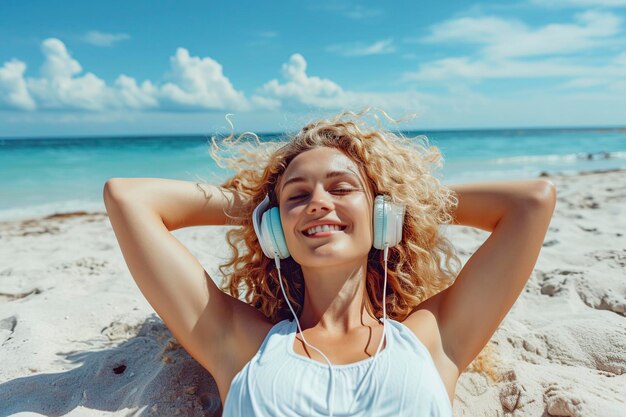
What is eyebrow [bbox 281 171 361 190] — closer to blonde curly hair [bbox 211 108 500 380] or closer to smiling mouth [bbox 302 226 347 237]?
blonde curly hair [bbox 211 108 500 380]

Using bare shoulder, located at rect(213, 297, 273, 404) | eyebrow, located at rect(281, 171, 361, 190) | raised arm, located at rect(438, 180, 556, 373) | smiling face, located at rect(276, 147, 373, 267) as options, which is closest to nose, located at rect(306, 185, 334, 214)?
smiling face, located at rect(276, 147, 373, 267)

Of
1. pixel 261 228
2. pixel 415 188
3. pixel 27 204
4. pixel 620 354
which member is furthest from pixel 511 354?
pixel 27 204

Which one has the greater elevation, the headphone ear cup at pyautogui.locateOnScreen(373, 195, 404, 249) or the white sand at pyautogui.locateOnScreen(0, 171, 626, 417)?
the headphone ear cup at pyautogui.locateOnScreen(373, 195, 404, 249)

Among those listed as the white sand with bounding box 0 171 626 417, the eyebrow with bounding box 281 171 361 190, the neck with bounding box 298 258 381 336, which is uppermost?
the eyebrow with bounding box 281 171 361 190

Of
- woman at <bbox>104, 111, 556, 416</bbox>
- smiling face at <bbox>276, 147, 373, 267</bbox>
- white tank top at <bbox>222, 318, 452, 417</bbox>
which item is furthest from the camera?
smiling face at <bbox>276, 147, 373, 267</bbox>

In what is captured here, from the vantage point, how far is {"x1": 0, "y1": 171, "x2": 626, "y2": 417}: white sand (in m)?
2.57

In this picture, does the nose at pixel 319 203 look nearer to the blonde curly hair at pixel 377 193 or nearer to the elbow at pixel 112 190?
the blonde curly hair at pixel 377 193

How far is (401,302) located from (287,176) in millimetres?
938

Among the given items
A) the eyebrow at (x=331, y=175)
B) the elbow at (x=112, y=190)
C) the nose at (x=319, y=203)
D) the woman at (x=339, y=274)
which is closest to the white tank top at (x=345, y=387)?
the woman at (x=339, y=274)

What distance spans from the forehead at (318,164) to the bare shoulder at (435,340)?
0.74 meters

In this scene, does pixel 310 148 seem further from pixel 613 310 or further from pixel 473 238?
pixel 473 238

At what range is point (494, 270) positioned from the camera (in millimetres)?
2305

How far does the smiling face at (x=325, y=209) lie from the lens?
89.7 inches

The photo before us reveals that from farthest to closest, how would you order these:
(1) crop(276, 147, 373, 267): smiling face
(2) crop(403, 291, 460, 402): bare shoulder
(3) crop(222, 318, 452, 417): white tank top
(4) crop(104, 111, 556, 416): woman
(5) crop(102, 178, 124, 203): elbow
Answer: (5) crop(102, 178, 124, 203): elbow, (1) crop(276, 147, 373, 267): smiling face, (2) crop(403, 291, 460, 402): bare shoulder, (4) crop(104, 111, 556, 416): woman, (3) crop(222, 318, 452, 417): white tank top
